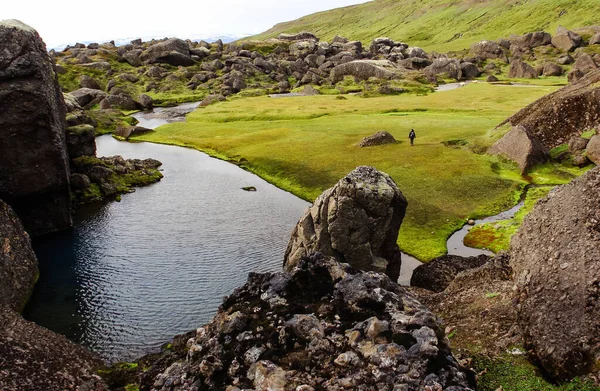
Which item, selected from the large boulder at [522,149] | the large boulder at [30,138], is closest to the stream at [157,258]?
the large boulder at [30,138]

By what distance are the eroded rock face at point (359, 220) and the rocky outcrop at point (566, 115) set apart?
4594cm

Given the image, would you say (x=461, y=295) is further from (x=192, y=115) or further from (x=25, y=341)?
(x=192, y=115)

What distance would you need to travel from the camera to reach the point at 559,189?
29.0m

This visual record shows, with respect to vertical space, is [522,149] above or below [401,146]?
below

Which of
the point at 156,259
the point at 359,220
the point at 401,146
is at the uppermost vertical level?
the point at 359,220

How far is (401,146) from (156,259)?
50704 millimetres

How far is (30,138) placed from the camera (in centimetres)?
5519

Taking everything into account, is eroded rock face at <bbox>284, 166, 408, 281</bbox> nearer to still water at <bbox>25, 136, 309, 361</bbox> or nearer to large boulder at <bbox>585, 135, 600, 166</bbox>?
still water at <bbox>25, 136, 309, 361</bbox>

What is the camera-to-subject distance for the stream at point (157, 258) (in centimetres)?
3772

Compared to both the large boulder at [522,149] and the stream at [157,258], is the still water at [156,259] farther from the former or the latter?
the large boulder at [522,149]

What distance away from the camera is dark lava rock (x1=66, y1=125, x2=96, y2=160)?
73.3 meters

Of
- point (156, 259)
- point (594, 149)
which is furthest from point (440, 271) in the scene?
point (594, 149)

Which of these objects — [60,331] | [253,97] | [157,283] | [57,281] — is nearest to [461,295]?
[157,283]

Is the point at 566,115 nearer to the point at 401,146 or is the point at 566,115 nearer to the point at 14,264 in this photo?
the point at 401,146
